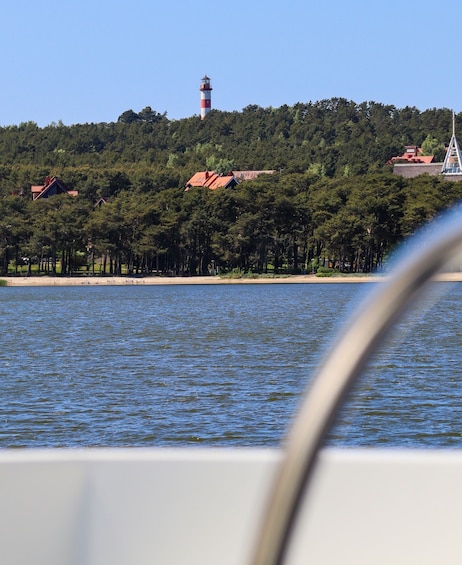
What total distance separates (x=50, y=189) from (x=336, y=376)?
296 ft

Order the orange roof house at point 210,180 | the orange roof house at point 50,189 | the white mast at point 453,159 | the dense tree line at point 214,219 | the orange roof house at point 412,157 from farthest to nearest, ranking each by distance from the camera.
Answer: the orange roof house at point 412,157 → the white mast at point 453,159 → the orange roof house at point 210,180 → the orange roof house at point 50,189 → the dense tree line at point 214,219

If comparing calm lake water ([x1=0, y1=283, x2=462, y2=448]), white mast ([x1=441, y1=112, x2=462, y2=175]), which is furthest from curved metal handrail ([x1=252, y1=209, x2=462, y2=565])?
white mast ([x1=441, y1=112, x2=462, y2=175])

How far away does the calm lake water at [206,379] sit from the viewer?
438 inches

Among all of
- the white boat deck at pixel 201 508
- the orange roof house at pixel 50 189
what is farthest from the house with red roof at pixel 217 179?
the white boat deck at pixel 201 508

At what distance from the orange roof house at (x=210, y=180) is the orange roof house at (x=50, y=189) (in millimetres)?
11146

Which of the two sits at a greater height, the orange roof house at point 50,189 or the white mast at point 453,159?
the white mast at point 453,159

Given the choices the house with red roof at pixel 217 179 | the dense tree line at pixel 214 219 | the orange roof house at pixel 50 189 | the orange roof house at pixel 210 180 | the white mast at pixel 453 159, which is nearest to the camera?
the dense tree line at pixel 214 219

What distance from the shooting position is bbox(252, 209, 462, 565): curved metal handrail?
0.80m

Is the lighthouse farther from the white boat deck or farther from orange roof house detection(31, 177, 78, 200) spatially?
the white boat deck

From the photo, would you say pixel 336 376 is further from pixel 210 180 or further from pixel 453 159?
pixel 453 159

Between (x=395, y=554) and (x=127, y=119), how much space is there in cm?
14052

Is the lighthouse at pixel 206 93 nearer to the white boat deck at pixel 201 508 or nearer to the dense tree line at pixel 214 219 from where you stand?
the dense tree line at pixel 214 219

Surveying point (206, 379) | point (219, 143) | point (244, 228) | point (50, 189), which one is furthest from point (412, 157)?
point (206, 379)

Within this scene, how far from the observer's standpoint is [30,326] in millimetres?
33594
